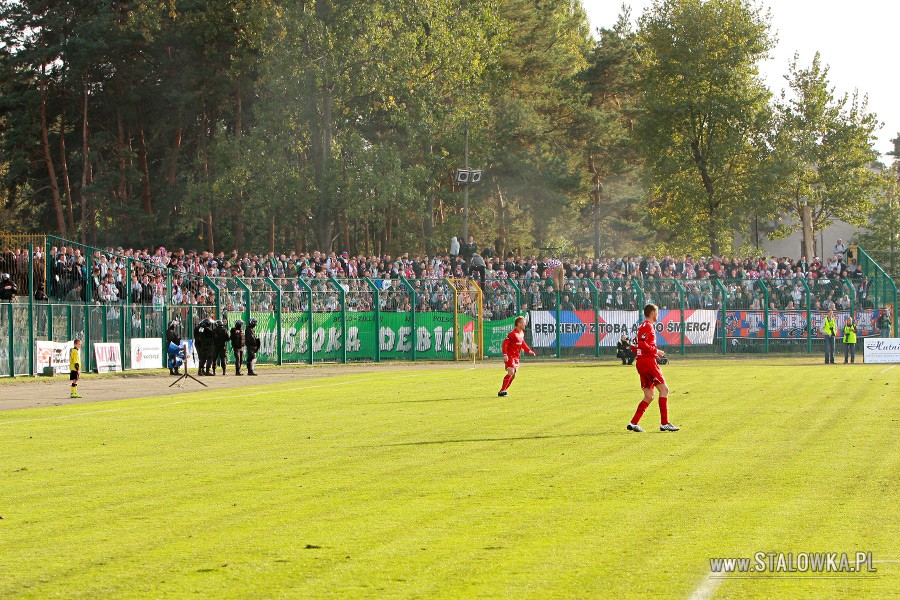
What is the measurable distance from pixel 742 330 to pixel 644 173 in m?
30.5

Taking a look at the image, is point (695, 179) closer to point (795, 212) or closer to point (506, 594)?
point (795, 212)

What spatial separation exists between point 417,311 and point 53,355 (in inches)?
623

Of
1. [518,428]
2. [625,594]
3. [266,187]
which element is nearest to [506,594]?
[625,594]

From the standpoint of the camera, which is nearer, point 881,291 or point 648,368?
point 648,368

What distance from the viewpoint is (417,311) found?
154ft

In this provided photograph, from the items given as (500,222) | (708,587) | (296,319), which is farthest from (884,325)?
(708,587)

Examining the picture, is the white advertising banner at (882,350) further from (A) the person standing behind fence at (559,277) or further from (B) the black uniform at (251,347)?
(B) the black uniform at (251,347)

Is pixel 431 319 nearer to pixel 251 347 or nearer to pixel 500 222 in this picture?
pixel 251 347

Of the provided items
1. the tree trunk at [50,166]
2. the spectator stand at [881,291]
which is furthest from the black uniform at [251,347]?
the tree trunk at [50,166]

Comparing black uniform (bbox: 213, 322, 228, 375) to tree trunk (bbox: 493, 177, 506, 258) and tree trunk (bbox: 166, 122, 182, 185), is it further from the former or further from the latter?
tree trunk (bbox: 493, 177, 506, 258)

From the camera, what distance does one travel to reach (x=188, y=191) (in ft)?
208

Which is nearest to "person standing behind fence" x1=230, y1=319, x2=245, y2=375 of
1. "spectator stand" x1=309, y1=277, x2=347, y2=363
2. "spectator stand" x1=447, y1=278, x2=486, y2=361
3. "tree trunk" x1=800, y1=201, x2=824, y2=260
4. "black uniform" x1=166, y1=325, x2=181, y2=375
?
"black uniform" x1=166, y1=325, x2=181, y2=375

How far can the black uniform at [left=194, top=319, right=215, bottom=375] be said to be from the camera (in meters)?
35.5

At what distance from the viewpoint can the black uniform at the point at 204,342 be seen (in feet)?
116
